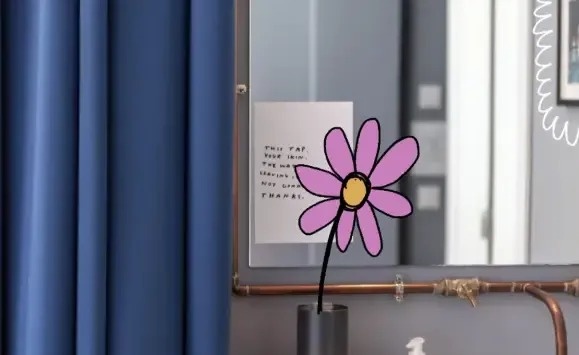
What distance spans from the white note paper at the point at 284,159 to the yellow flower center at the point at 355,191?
5 centimetres

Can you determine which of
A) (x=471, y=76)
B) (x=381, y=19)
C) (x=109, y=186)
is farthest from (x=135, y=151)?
(x=471, y=76)

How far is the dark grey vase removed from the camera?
104 centimetres

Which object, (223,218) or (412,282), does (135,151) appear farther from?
(412,282)

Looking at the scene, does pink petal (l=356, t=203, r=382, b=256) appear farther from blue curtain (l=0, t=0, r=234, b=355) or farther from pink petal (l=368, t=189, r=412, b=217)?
blue curtain (l=0, t=0, r=234, b=355)

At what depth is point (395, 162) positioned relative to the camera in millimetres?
1200

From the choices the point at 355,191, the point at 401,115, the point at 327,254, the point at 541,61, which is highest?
the point at 541,61

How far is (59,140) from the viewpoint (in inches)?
33.5

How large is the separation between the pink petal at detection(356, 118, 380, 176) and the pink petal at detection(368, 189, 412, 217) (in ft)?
0.15

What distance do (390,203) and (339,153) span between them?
129mm

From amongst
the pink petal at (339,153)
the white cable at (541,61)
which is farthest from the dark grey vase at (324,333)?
the white cable at (541,61)

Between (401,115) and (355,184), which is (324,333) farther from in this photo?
(401,115)

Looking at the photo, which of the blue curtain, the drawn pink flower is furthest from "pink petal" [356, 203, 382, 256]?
the blue curtain

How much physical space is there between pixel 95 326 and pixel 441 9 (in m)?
0.81

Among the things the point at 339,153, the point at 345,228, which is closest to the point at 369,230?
the point at 345,228
